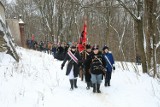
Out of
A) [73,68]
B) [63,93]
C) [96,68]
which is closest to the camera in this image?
[63,93]

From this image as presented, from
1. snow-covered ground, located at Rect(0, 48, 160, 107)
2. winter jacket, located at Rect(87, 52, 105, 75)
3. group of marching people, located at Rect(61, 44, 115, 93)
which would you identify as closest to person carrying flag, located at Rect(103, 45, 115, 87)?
group of marching people, located at Rect(61, 44, 115, 93)

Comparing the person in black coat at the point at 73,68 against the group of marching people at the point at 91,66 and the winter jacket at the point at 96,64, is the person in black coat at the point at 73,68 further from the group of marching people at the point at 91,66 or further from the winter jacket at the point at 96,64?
the winter jacket at the point at 96,64

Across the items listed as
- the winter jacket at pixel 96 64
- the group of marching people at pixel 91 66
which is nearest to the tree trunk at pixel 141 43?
the group of marching people at pixel 91 66

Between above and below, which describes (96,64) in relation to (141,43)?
above

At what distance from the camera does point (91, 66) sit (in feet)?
36.6

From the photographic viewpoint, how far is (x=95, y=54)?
11.1 meters

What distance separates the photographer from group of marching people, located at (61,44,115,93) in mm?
11086

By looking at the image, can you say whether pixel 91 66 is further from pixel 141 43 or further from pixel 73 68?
pixel 141 43

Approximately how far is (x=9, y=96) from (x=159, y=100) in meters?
4.38

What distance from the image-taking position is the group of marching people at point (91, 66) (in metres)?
11.1

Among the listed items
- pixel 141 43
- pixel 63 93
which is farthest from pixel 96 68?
pixel 141 43

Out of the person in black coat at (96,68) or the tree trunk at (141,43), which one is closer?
the person in black coat at (96,68)

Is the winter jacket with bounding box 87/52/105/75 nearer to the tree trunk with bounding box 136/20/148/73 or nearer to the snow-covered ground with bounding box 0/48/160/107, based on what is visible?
the snow-covered ground with bounding box 0/48/160/107

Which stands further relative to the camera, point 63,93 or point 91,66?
point 91,66
